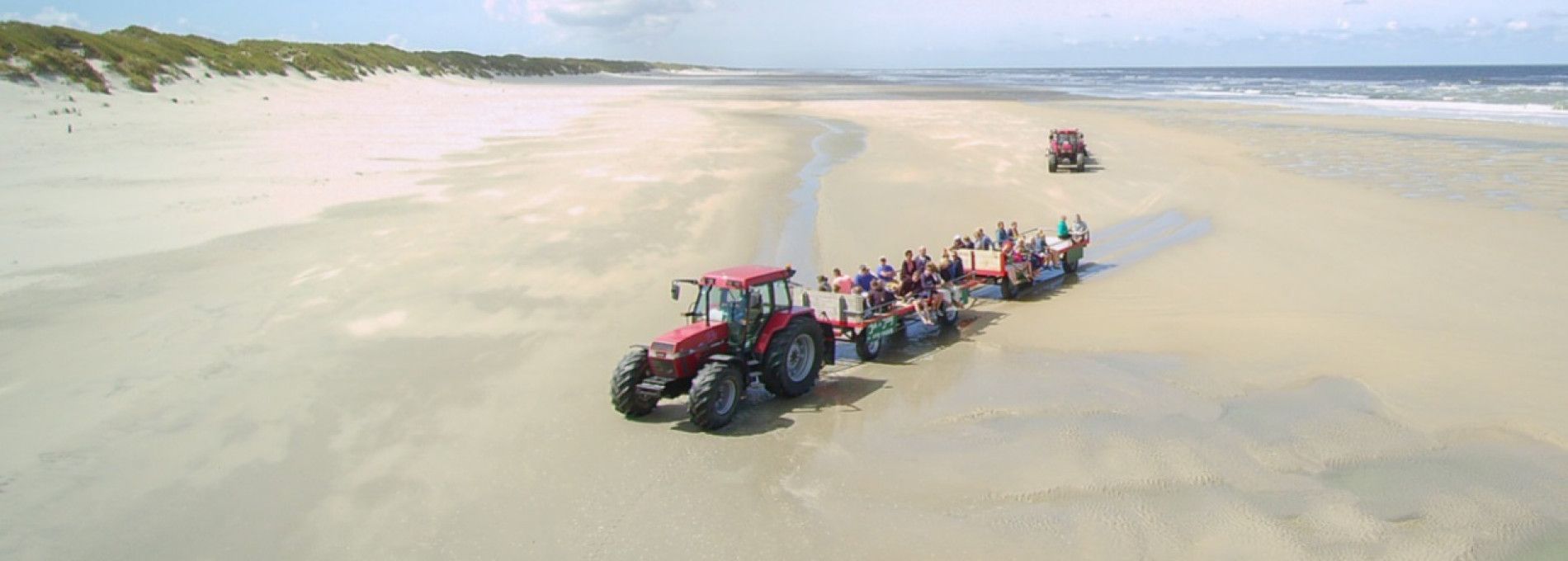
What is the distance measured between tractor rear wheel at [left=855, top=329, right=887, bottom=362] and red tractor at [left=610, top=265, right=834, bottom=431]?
3.00 ft

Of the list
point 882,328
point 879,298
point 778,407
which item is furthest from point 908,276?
point 778,407

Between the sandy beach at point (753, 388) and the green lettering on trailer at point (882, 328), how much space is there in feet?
1.10

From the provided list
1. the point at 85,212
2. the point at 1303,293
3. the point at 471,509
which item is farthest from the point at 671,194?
the point at 471,509

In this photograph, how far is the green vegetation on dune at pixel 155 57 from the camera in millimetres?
34781

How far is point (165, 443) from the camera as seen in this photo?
9438 millimetres

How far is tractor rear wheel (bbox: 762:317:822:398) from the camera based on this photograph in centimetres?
1045

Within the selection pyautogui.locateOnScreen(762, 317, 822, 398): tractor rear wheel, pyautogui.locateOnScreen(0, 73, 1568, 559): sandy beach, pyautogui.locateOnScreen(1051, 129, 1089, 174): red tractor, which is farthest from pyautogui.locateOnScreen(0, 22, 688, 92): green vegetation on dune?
pyautogui.locateOnScreen(762, 317, 822, 398): tractor rear wheel

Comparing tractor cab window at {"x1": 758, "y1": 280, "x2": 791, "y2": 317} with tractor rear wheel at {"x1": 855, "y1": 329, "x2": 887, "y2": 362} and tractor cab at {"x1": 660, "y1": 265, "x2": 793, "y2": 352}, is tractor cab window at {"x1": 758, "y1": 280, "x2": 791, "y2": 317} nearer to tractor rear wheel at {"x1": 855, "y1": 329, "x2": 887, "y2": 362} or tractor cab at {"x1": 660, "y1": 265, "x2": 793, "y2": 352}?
tractor cab at {"x1": 660, "y1": 265, "x2": 793, "y2": 352}

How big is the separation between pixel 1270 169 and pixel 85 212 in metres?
29.6

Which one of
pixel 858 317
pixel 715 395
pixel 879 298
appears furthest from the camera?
pixel 879 298

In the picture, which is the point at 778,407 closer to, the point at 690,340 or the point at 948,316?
the point at 690,340

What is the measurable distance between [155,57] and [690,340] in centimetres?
4355

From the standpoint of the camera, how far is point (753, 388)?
37.1ft

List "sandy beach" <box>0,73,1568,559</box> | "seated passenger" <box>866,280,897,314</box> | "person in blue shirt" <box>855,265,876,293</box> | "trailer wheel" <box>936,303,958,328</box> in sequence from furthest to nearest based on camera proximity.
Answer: "trailer wheel" <box>936,303,958,328</box> < "person in blue shirt" <box>855,265,876,293</box> < "seated passenger" <box>866,280,897,314</box> < "sandy beach" <box>0,73,1568,559</box>
